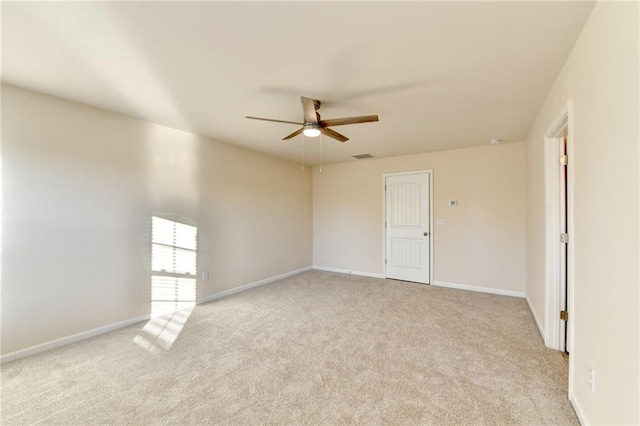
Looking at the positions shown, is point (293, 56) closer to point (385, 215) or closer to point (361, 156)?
point (361, 156)

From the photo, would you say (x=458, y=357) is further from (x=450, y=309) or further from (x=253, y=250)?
(x=253, y=250)

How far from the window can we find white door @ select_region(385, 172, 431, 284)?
3513mm

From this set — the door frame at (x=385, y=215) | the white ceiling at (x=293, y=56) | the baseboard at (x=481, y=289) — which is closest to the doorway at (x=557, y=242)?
the white ceiling at (x=293, y=56)

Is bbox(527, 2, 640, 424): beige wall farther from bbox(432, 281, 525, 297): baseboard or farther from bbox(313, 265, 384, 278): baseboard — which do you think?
bbox(313, 265, 384, 278): baseboard

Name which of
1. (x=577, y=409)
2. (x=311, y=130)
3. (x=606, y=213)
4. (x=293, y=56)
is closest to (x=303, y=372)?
(x=577, y=409)

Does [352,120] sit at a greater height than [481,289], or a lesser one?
greater

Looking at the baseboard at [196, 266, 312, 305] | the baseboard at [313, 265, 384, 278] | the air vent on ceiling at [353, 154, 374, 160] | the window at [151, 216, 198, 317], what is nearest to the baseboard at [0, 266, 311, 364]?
A: the baseboard at [196, 266, 312, 305]

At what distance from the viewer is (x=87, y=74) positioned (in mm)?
2182

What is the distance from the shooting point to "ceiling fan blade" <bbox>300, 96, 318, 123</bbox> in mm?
2205

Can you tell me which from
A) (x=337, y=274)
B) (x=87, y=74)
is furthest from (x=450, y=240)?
(x=87, y=74)

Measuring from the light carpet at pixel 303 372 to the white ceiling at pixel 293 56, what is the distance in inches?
95.6

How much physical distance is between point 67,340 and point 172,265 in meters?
1.20

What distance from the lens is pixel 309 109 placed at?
232 cm

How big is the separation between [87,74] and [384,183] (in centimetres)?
453
